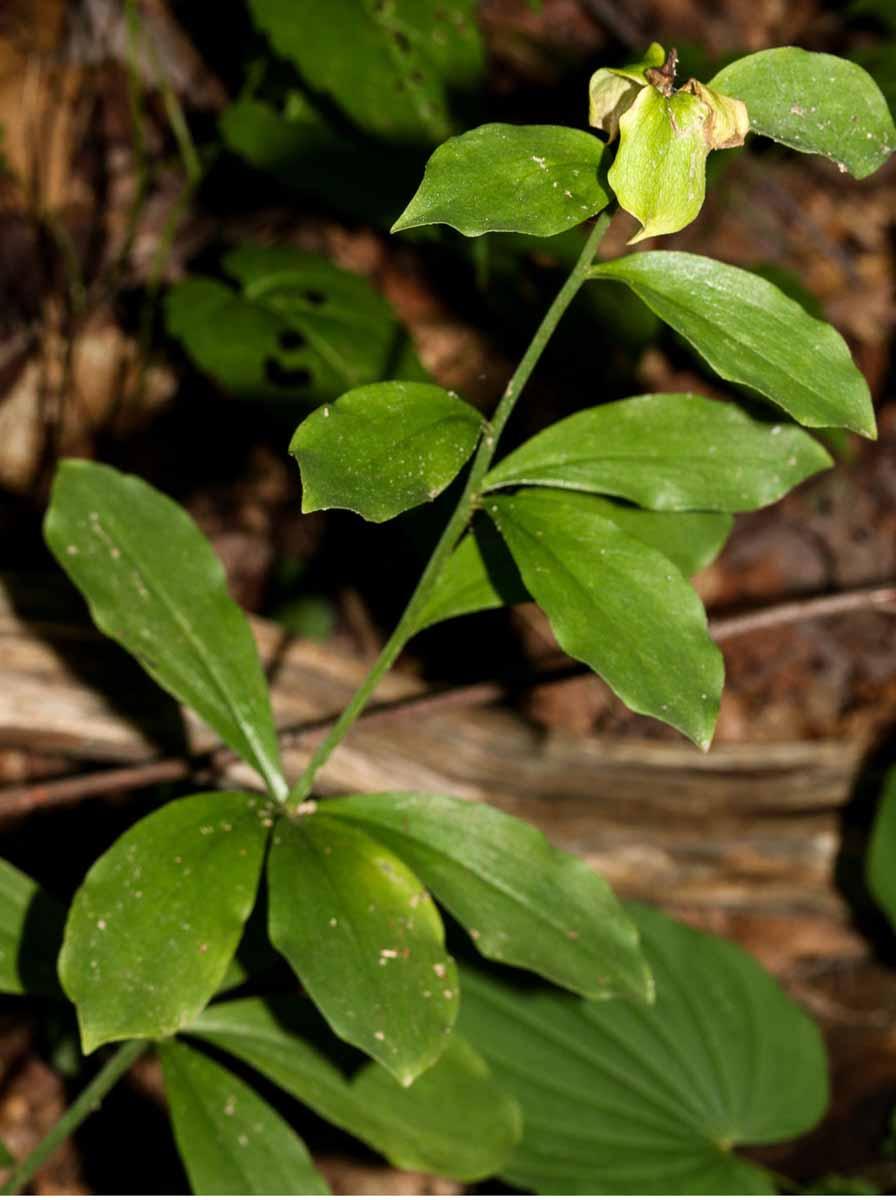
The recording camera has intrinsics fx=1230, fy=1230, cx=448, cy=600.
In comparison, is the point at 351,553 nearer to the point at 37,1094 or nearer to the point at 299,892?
the point at 37,1094

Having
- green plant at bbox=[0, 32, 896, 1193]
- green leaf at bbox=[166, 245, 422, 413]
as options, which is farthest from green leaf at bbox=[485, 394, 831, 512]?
green leaf at bbox=[166, 245, 422, 413]

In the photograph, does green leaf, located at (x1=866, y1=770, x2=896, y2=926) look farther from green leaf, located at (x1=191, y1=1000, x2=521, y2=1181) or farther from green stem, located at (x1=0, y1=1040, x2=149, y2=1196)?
green stem, located at (x1=0, y1=1040, x2=149, y2=1196)

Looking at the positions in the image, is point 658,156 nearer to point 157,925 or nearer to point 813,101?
point 813,101

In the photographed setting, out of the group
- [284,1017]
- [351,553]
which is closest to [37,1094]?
[284,1017]

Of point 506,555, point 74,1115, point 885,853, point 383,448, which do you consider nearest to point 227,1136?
point 74,1115

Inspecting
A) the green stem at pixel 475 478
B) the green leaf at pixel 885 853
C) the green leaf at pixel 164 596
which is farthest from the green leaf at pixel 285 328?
the green leaf at pixel 885 853
